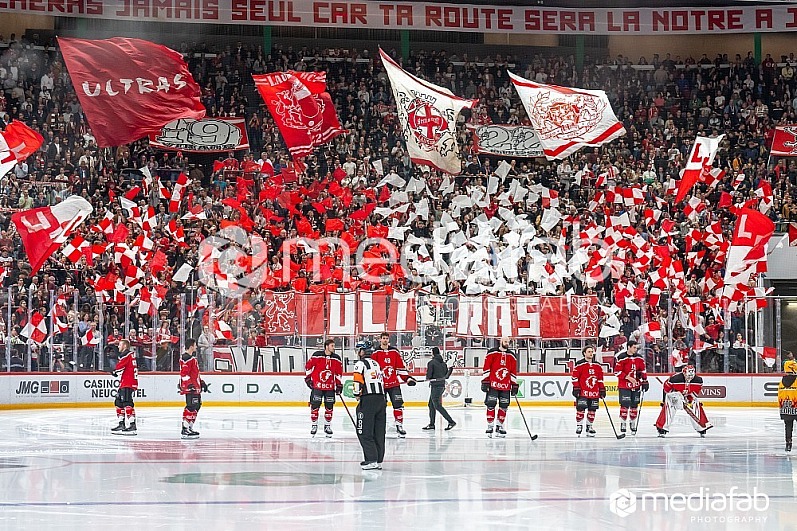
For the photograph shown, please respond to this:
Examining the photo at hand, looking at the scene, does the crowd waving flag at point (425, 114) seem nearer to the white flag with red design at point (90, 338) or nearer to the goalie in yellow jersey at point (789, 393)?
the white flag with red design at point (90, 338)

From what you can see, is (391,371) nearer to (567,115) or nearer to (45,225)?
(45,225)

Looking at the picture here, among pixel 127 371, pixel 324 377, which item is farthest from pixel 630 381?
pixel 127 371

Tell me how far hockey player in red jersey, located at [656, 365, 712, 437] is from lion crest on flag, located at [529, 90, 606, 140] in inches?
303

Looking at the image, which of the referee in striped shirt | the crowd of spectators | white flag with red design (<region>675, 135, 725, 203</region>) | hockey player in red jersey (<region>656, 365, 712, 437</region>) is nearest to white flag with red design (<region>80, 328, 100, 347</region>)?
the crowd of spectators

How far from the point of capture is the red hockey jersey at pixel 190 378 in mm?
18406

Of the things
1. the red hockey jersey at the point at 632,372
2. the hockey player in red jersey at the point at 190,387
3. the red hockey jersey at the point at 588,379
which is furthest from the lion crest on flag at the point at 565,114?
the hockey player in red jersey at the point at 190,387

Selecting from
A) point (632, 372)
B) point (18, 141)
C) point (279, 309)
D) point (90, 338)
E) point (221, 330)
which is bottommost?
point (632, 372)

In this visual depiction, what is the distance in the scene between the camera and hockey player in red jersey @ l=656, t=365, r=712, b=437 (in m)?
19.5

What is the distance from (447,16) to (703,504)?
2662 centimetres

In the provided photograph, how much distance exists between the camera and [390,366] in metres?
17.6

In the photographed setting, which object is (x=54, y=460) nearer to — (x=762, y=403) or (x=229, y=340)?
(x=229, y=340)

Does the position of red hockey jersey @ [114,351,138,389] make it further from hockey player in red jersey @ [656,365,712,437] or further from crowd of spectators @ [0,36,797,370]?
hockey player in red jersey @ [656,365,712,437]

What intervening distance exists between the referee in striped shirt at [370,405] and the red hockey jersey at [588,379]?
21.2 feet

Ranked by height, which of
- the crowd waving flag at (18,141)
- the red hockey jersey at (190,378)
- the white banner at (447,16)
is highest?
the white banner at (447,16)
